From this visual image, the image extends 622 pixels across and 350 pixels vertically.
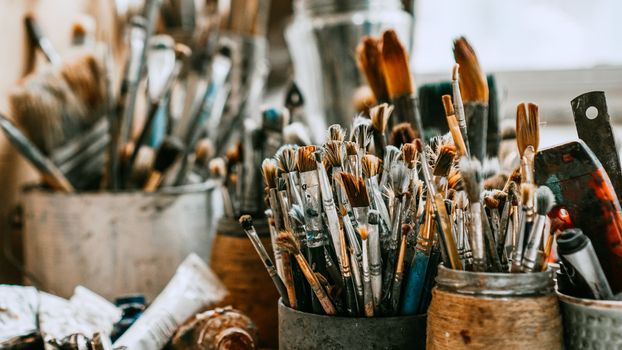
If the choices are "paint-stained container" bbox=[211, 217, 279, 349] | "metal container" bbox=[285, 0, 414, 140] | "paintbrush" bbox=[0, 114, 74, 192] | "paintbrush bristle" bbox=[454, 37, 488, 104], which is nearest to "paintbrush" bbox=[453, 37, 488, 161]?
"paintbrush bristle" bbox=[454, 37, 488, 104]

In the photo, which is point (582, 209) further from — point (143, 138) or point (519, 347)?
point (143, 138)

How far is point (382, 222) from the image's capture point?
19.6 inches

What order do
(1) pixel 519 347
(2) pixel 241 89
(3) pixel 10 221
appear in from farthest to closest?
(2) pixel 241 89 < (3) pixel 10 221 < (1) pixel 519 347

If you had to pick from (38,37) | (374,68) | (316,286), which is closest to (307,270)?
(316,286)

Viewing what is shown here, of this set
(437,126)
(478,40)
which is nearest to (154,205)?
(437,126)

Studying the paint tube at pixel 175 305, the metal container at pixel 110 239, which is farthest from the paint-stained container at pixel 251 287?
→ the metal container at pixel 110 239

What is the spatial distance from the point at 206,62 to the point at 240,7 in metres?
0.16

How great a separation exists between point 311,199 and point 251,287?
0.70 ft

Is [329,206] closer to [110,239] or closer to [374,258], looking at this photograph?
[374,258]

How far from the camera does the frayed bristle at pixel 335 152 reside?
0.49 m

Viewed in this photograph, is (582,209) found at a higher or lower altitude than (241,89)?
lower

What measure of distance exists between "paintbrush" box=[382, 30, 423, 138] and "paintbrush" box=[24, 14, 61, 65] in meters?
0.52

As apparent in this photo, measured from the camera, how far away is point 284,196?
521mm

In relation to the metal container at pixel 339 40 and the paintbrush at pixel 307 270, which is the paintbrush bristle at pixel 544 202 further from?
the metal container at pixel 339 40
